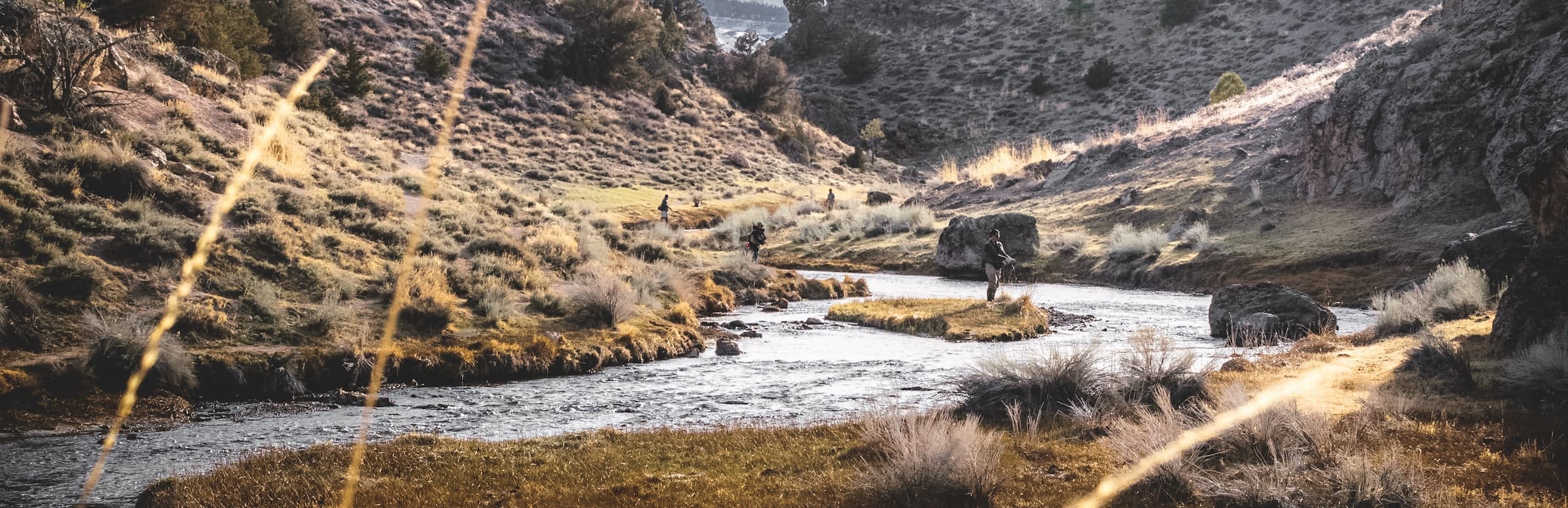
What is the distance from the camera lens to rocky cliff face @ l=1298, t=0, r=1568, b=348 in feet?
72.4

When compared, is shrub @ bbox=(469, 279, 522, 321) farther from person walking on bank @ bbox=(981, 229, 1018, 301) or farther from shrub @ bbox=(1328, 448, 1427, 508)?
shrub @ bbox=(1328, 448, 1427, 508)

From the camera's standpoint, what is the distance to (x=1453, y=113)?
2594cm

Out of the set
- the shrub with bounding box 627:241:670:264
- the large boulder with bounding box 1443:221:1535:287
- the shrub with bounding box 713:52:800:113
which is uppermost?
the shrub with bounding box 713:52:800:113

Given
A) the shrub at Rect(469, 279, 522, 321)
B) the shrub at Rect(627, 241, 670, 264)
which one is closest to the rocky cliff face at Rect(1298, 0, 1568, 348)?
the shrub at Rect(469, 279, 522, 321)

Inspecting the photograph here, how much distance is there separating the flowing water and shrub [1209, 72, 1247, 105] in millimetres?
46630

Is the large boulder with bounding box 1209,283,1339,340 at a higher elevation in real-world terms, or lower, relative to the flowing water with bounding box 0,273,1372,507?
higher

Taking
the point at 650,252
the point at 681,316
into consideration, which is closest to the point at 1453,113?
the point at 681,316

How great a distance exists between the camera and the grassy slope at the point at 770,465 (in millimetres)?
6938

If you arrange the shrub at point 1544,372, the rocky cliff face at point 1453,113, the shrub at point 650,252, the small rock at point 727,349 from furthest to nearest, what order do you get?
the shrub at point 650,252 < the rocky cliff face at point 1453,113 < the small rock at point 727,349 < the shrub at point 1544,372

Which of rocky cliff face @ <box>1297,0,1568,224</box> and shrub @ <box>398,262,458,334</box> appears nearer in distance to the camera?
shrub @ <box>398,262,458,334</box>

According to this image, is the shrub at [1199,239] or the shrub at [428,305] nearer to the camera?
the shrub at [428,305]

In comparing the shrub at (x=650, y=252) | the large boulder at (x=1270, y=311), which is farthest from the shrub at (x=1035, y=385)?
the shrub at (x=650, y=252)

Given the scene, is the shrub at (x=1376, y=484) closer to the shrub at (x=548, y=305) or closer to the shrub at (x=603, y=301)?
the shrub at (x=603, y=301)

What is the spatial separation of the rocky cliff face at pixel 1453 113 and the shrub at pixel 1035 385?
426 inches
